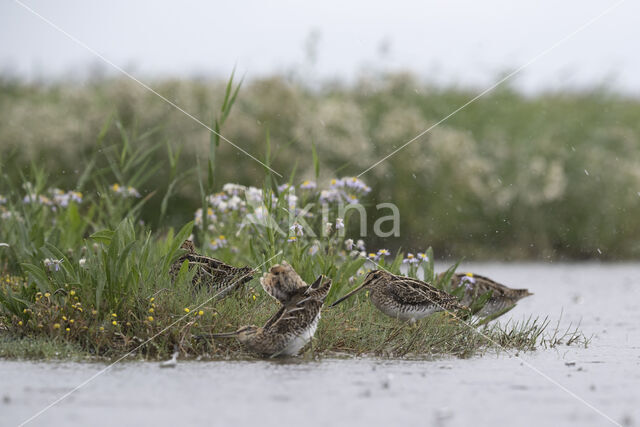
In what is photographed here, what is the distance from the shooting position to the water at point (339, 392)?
4559 millimetres

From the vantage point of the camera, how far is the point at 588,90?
774 inches

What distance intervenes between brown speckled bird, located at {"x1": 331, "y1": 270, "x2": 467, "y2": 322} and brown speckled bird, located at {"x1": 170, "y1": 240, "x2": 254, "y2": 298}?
0.83 m

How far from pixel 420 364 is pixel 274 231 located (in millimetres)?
2329

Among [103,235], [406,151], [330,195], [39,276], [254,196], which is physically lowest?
[39,276]

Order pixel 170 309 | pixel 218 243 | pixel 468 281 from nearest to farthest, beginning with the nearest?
pixel 170 309
pixel 468 281
pixel 218 243

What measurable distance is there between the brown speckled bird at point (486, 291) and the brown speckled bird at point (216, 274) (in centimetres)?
221

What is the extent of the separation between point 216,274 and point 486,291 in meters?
2.70

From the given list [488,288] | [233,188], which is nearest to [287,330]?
[488,288]

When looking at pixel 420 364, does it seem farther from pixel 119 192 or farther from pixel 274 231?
pixel 119 192

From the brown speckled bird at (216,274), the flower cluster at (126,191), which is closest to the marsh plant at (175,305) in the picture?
the brown speckled bird at (216,274)

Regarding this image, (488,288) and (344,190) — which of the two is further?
(344,190)

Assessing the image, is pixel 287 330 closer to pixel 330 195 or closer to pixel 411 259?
pixel 411 259

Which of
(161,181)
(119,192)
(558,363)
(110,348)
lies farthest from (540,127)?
(110,348)

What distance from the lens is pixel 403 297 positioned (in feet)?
22.3
